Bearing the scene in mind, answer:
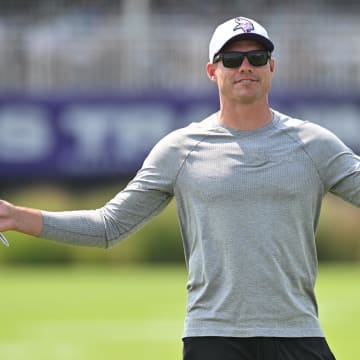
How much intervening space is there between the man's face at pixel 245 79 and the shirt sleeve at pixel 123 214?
0.30m

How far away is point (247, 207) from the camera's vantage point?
5145mm

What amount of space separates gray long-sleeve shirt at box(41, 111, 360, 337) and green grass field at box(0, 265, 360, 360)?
5365 millimetres

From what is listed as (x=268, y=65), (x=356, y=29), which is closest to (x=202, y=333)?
(x=268, y=65)

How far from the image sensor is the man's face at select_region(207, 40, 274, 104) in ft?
17.2

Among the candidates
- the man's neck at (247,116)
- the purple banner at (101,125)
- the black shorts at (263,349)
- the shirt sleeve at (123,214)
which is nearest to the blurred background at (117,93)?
the purple banner at (101,125)

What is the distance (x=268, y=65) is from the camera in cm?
531

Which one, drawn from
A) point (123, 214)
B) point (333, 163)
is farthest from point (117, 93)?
point (333, 163)

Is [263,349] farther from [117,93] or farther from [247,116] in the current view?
[117,93]

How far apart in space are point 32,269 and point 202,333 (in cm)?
1458

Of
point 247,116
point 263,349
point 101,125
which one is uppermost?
point 247,116

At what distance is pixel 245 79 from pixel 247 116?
0.47 ft

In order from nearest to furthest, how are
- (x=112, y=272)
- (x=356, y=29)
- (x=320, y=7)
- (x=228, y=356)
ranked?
1. (x=228, y=356)
2. (x=112, y=272)
3. (x=356, y=29)
4. (x=320, y=7)

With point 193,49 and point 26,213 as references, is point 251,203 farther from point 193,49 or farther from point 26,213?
point 193,49

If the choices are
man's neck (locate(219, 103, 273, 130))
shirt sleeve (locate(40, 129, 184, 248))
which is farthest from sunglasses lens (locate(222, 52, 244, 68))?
shirt sleeve (locate(40, 129, 184, 248))
